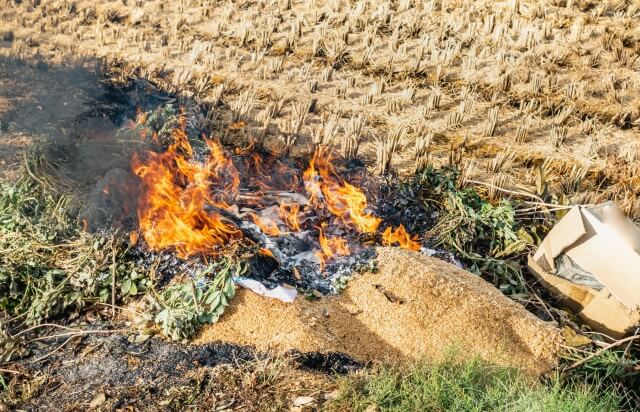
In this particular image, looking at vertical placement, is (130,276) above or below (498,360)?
below

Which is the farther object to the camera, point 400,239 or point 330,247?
point 400,239

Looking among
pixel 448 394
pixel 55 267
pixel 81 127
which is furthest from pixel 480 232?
pixel 81 127

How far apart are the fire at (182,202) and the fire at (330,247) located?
2.15 feet

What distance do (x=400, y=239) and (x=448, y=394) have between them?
6.43 feet

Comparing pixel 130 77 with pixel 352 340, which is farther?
pixel 130 77

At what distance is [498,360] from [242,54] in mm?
6901

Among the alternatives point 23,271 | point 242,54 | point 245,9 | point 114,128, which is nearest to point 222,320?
point 23,271

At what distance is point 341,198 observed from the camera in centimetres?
541

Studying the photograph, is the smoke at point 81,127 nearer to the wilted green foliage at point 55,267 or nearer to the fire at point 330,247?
the wilted green foliage at point 55,267

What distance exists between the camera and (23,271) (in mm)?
4488

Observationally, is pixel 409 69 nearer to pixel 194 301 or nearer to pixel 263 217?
pixel 263 217

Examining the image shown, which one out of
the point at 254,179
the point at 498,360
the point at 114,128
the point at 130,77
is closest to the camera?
the point at 498,360

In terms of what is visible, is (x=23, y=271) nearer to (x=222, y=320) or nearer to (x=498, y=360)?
(x=222, y=320)

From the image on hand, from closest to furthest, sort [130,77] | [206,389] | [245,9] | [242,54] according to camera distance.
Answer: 1. [206,389]
2. [130,77]
3. [242,54]
4. [245,9]
